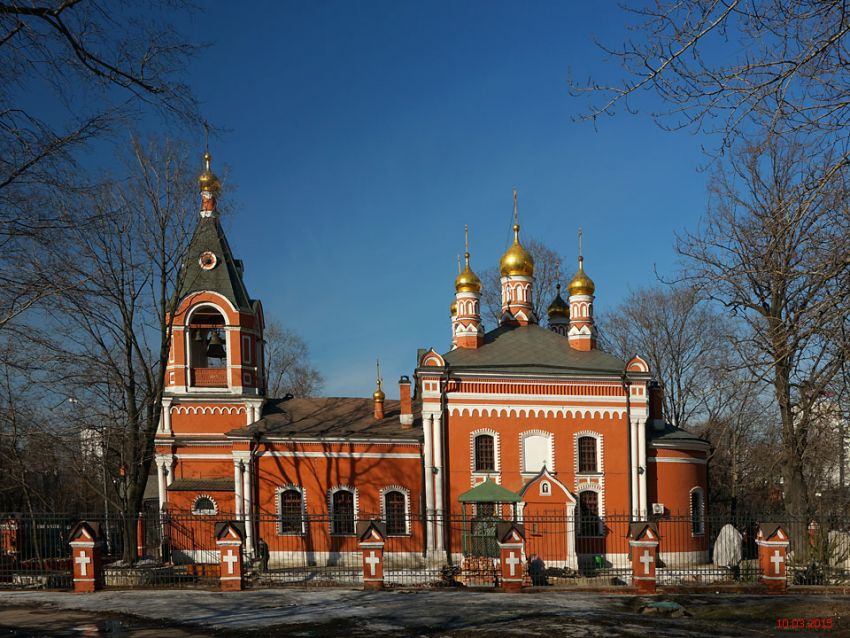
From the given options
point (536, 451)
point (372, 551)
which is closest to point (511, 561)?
point (372, 551)

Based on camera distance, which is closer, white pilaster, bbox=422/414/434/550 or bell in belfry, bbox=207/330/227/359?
white pilaster, bbox=422/414/434/550

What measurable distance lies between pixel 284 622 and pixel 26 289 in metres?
5.77

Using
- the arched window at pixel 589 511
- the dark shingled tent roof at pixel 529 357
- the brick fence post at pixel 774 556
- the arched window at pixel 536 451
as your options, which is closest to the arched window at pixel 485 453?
the arched window at pixel 536 451

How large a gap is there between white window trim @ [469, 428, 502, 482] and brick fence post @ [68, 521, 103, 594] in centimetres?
1143

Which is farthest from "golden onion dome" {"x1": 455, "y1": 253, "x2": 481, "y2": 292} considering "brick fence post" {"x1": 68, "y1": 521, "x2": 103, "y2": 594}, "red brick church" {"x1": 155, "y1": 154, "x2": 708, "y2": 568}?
"brick fence post" {"x1": 68, "y1": 521, "x2": 103, "y2": 594}

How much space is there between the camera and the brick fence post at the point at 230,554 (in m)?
14.4

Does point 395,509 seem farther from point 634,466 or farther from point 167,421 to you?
point 167,421

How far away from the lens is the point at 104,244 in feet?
59.9

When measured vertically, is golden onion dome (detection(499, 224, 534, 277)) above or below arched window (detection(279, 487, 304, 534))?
above

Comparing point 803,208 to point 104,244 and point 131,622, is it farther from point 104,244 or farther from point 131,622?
point 104,244

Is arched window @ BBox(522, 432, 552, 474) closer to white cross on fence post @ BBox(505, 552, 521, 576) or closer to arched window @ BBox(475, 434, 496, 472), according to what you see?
arched window @ BBox(475, 434, 496, 472)

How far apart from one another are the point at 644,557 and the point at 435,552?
27.9ft

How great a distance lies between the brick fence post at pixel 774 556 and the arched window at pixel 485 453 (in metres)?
9.14

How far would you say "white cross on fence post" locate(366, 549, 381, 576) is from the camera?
14688 mm
